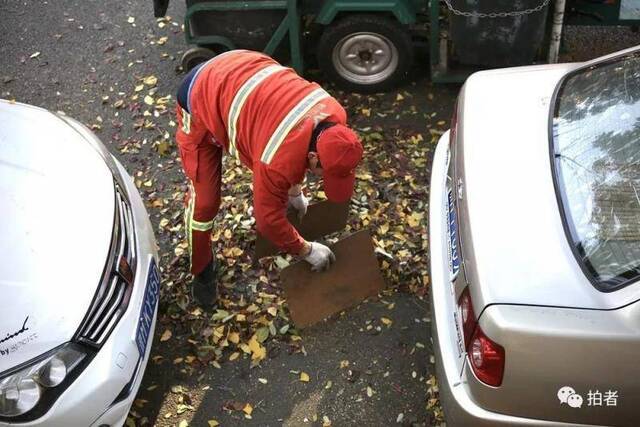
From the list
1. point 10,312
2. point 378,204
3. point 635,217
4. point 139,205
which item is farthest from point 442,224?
point 10,312

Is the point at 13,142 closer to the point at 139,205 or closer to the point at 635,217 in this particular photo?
the point at 139,205

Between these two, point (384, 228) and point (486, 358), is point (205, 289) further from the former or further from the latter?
point (486, 358)

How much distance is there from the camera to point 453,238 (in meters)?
3.05

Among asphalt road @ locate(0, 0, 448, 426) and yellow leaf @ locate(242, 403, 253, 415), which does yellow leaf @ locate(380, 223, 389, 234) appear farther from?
yellow leaf @ locate(242, 403, 253, 415)

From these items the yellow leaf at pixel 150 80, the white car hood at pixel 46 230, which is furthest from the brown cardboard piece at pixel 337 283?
the yellow leaf at pixel 150 80

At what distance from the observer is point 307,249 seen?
12.0 feet

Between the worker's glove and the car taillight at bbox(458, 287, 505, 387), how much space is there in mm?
1492

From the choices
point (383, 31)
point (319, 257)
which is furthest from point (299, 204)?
point (383, 31)

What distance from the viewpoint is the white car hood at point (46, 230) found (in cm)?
281

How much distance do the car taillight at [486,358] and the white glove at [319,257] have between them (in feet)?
4.17

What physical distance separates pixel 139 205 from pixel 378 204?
1580 millimetres

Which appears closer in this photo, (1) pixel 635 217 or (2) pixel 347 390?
(1) pixel 635 217

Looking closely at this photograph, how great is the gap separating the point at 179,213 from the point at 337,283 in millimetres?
1313

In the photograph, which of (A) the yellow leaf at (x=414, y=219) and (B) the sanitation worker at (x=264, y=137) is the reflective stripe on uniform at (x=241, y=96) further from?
(A) the yellow leaf at (x=414, y=219)
